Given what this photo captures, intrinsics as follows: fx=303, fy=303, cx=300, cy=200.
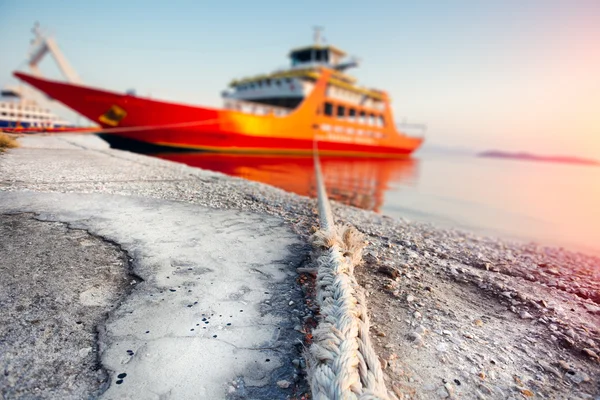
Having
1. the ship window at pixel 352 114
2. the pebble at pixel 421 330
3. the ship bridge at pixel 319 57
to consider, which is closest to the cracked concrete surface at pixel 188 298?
the pebble at pixel 421 330

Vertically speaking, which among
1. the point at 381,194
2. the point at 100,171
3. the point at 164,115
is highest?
the point at 164,115

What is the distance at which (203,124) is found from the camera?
1124cm

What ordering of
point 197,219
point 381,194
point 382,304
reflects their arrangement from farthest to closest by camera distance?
point 381,194
point 197,219
point 382,304

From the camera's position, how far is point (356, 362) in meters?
1.12

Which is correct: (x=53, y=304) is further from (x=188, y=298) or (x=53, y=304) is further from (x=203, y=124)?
(x=203, y=124)

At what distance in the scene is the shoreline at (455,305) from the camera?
51.9 inches

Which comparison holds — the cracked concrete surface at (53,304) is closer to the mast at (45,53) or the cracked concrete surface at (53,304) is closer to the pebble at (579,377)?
the pebble at (579,377)

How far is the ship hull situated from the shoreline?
518cm

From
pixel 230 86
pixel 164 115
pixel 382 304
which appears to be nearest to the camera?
pixel 382 304

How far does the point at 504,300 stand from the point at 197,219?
8.21 feet

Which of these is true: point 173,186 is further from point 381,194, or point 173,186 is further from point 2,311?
point 381,194

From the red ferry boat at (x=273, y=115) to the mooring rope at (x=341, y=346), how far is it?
740cm

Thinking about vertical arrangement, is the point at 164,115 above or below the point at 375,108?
below

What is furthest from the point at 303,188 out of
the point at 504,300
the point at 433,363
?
the point at 433,363
